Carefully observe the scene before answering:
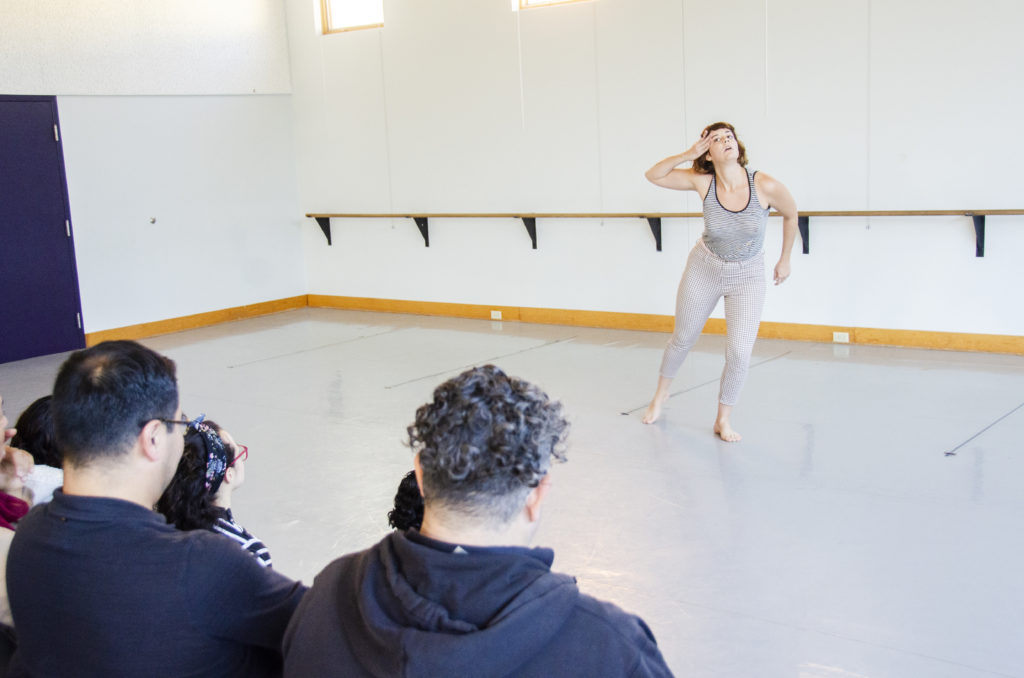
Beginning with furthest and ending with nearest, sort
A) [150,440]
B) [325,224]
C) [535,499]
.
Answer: [325,224] → [150,440] → [535,499]

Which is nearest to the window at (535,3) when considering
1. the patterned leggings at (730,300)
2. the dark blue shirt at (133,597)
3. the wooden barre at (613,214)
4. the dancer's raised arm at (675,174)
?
the wooden barre at (613,214)

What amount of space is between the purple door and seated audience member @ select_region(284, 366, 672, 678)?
21.9 ft

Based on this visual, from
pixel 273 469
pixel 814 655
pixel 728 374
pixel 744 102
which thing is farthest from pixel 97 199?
pixel 814 655

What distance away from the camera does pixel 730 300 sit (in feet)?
14.3

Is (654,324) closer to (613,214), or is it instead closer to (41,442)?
(613,214)

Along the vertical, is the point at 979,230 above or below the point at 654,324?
above

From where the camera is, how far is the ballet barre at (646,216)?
5609 mm

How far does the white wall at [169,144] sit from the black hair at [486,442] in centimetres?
685

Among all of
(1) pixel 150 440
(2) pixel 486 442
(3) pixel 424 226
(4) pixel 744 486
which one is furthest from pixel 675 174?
(3) pixel 424 226

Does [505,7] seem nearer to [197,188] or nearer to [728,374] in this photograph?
[197,188]

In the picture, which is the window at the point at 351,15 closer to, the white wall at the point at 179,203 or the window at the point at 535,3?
the white wall at the point at 179,203

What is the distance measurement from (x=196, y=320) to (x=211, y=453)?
6731 millimetres

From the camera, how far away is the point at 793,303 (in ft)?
21.1

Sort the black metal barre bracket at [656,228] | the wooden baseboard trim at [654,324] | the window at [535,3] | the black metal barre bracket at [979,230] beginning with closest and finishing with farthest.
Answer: the black metal barre bracket at [979,230], the wooden baseboard trim at [654,324], the black metal barre bracket at [656,228], the window at [535,3]
